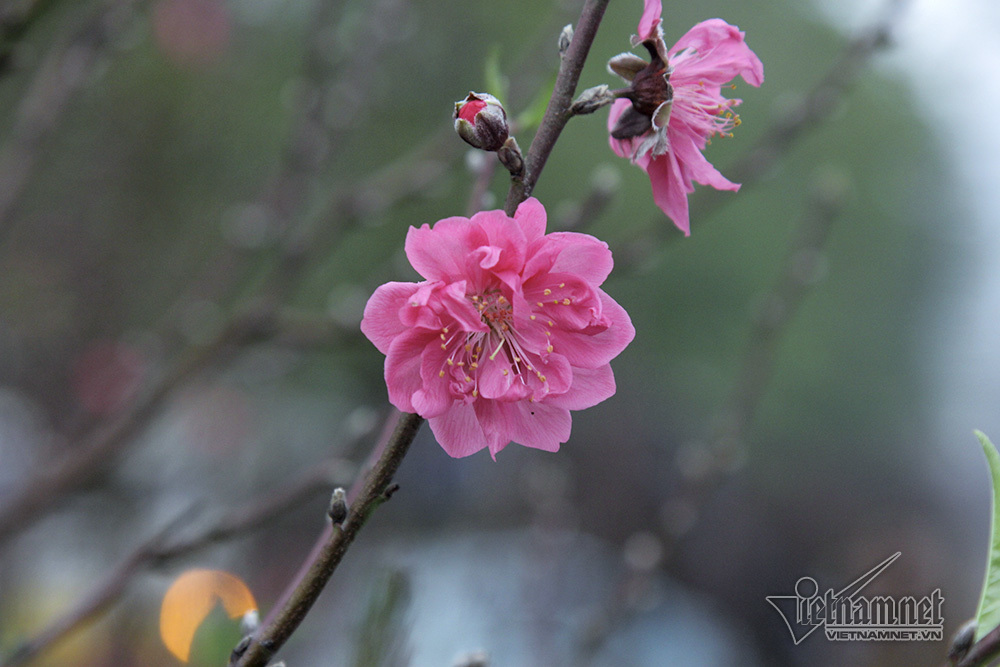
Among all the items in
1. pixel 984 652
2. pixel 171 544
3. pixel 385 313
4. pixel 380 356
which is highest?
pixel 385 313

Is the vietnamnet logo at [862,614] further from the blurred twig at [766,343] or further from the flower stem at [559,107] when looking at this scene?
the flower stem at [559,107]

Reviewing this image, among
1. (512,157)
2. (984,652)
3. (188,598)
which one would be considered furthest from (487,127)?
(188,598)

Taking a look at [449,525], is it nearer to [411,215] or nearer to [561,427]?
[411,215]

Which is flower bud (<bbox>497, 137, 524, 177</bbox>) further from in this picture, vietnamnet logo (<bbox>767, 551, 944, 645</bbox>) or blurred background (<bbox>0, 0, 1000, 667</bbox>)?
vietnamnet logo (<bbox>767, 551, 944, 645</bbox>)

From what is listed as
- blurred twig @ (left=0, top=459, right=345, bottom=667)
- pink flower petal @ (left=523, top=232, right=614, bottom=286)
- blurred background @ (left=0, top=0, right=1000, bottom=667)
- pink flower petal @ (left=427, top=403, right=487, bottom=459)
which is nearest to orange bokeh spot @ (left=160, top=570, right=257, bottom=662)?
blurred background @ (left=0, top=0, right=1000, bottom=667)

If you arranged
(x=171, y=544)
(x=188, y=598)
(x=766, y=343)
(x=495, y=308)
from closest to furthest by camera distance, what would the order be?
1. (x=495, y=308)
2. (x=171, y=544)
3. (x=766, y=343)
4. (x=188, y=598)

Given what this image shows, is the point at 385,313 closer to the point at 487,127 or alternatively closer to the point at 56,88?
the point at 487,127
